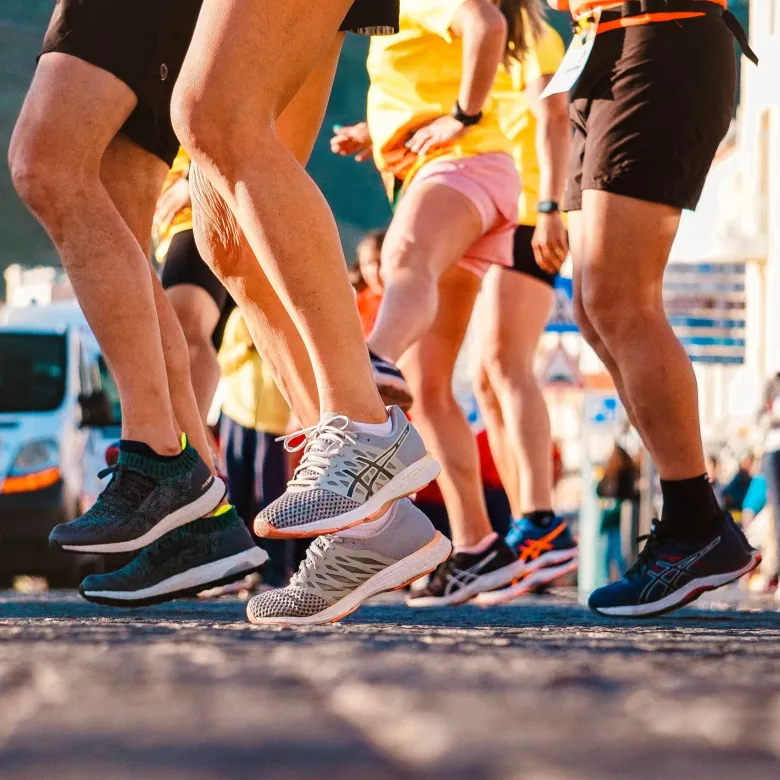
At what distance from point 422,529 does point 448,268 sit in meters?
1.94

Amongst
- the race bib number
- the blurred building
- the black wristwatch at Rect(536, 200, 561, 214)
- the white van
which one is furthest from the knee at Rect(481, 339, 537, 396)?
the blurred building

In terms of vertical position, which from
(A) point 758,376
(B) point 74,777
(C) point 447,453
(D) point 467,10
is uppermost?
(D) point 467,10

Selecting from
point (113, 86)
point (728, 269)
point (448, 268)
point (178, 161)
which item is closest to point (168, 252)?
point (178, 161)

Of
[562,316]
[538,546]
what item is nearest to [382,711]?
[538,546]

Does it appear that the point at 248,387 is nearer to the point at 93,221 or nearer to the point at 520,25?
the point at 520,25

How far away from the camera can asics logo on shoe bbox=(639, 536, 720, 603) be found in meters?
3.31

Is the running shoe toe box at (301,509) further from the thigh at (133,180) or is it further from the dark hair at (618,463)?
the dark hair at (618,463)

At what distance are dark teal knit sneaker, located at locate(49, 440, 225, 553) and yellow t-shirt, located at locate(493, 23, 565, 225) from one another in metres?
2.36

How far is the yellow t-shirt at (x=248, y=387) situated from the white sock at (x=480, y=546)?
2318 mm

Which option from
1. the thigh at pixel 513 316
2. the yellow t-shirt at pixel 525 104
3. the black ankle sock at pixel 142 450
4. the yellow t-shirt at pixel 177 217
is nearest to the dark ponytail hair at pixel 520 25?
the yellow t-shirt at pixel 525 104

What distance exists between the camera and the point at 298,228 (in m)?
2.61

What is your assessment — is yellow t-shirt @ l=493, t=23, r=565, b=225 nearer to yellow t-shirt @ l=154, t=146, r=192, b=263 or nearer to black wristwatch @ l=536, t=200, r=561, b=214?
black wristwatch @ l=536, t=200, r=561, b=214

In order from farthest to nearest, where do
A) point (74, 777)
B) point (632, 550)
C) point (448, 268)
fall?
point (632, 550), point (448, 268), point (74, 777)

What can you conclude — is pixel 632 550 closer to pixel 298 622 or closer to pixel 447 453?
pixel 447 453
